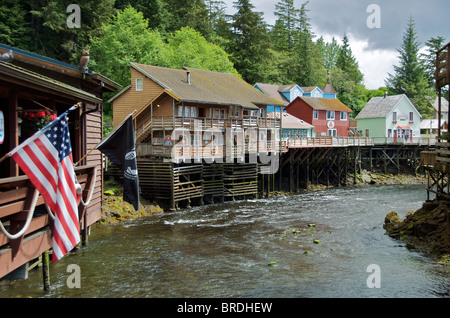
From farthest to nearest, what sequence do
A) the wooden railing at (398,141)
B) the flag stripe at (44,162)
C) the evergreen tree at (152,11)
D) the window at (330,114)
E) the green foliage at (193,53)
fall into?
the window at (330,114), the wooden railing at (398,141), the evergreen tree at (152,11), the green foliage at (193,53), the flag stripe at (44,162)

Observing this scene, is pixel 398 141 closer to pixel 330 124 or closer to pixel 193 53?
pixel 330 124

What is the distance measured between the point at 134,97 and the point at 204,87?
236 inches

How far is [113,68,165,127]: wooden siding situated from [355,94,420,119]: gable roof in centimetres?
4296

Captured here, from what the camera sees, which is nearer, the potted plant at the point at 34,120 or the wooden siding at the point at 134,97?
the potted plant at the point at 34,120

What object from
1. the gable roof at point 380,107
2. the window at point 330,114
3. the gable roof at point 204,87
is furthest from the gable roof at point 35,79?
the gable roof at point 380,107

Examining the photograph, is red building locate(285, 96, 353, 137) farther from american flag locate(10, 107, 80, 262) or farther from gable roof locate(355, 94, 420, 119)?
american flag locate(10, 107, 80, 262)

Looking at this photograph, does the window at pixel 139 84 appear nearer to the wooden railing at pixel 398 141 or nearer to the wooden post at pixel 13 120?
the wooden post at pixel 13 120

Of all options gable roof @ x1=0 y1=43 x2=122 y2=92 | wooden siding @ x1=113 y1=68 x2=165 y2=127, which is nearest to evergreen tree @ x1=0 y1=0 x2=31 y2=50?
wooden siding @ x1=113 y1=68 x2=165 y2=127

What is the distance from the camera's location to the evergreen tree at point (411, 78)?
7694cm

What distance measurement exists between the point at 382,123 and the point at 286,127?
909 inches

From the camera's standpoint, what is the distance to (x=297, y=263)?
1580 centimetres

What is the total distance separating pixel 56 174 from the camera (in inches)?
322

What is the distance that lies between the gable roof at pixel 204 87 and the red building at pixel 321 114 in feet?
54.0
